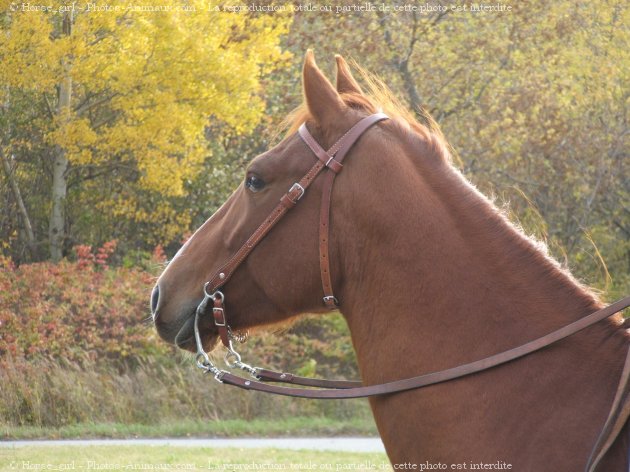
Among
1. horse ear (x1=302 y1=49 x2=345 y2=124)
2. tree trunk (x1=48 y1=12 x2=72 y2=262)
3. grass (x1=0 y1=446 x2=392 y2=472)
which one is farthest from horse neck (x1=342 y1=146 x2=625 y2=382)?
tree trunk (x1=48 y1=12 x2=72 y2=262)

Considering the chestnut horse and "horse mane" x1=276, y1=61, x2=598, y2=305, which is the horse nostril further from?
"horse mane" x1=276, y1=61, x2=598, y2=305

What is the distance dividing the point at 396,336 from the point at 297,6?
1286 cm

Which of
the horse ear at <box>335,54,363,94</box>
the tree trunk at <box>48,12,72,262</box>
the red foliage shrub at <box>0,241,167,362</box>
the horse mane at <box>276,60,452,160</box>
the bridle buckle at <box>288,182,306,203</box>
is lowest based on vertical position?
the red foliage shrub at <box>0,241,167,362</box>

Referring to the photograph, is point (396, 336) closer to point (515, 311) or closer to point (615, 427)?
point (515, 311)

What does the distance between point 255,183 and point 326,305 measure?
0.52 metres

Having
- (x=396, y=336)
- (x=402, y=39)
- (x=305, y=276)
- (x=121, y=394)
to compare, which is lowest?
(x=121, y=394)

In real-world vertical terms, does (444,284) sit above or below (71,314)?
above

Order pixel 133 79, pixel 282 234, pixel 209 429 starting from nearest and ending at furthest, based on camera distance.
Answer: pixel 282 234 < pixel 209 429 < pixel 133 79

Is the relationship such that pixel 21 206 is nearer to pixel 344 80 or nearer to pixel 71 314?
pixel 71 314

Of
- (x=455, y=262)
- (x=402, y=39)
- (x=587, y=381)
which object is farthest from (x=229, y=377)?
(x=402, y=39)

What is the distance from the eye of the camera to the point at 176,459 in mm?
9055

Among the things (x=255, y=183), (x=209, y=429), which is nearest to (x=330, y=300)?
(x=255, y=183)

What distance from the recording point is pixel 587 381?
265cm

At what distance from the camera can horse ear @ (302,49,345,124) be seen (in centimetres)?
310
